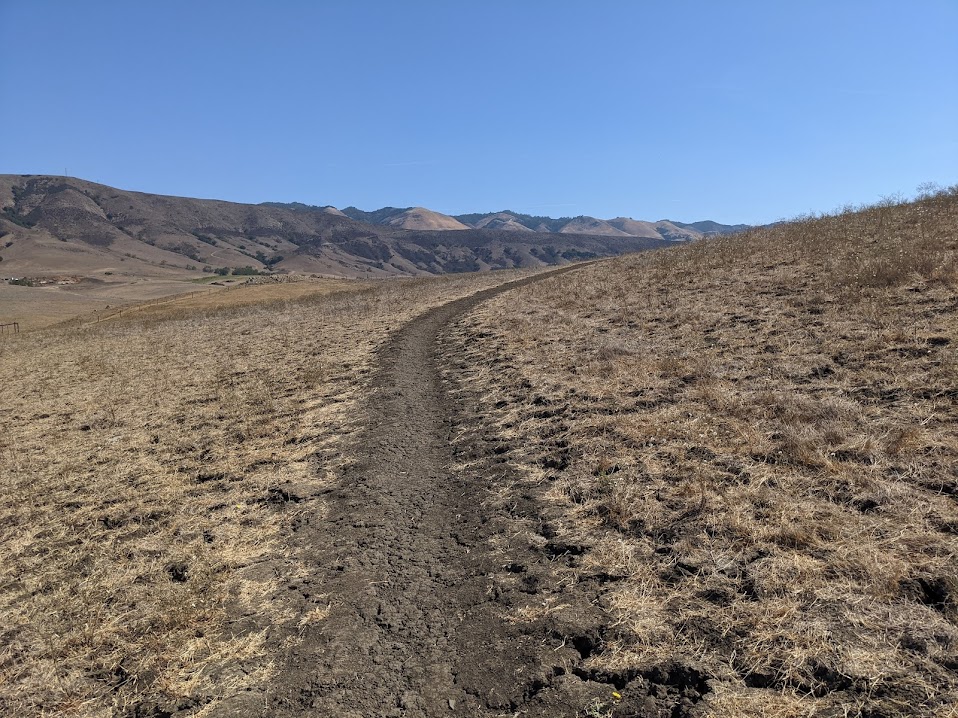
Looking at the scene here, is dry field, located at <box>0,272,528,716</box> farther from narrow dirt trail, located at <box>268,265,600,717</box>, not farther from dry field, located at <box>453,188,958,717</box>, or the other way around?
dry field, located at <box>453,188,958,717</box>

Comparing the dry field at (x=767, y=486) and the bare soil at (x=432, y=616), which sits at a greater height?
the dry field at (x=767, y=486)

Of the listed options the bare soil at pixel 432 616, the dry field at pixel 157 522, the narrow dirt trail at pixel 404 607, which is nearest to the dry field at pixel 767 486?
the bare soil at pixel 432 616

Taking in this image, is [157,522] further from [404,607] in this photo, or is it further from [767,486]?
[767,486]

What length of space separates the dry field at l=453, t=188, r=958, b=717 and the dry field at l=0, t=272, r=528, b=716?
9.97ft

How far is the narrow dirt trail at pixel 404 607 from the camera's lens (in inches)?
159

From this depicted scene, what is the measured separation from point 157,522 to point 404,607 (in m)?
4.64

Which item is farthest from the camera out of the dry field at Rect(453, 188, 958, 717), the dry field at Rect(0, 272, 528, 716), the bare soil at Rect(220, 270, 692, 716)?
the dry field at Rect(0, 272, 528, 716)

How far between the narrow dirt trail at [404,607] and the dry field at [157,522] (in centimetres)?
38

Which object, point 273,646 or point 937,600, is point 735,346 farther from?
point 273,646

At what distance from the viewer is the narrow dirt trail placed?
13.3 ft

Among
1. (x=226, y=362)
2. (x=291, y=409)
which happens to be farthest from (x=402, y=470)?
(x=226, y=362)

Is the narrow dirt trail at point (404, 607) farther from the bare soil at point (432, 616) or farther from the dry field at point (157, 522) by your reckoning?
the dry field at point (157, 522)

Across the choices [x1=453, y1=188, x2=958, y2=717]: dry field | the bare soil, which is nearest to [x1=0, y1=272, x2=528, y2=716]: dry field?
the bare soil

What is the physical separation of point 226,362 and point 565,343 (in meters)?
13.5
